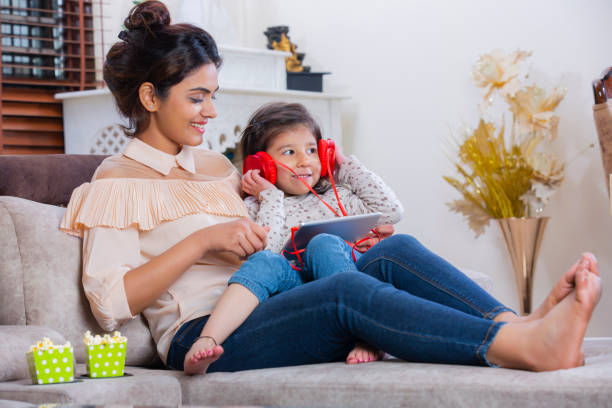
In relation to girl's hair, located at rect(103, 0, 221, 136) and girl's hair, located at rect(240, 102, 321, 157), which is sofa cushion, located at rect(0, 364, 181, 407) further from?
girl's hair, located at rect(240, 102, 321, 157)

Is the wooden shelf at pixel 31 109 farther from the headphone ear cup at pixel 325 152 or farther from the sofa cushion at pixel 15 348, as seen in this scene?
the sofa cushion at pixel 15 348

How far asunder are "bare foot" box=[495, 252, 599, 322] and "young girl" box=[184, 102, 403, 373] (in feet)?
1.22

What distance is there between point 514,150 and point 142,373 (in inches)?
67.7

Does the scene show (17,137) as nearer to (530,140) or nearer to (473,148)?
(473,148)

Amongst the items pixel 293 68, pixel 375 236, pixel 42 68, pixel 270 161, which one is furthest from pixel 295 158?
pixel 293 68

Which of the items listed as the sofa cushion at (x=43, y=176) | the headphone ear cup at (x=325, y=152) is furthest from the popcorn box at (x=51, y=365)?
the headphone ear cup at (x=325, y=152)

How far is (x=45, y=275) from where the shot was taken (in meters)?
1.56

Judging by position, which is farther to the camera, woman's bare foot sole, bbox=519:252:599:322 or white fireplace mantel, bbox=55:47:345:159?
white fireplace mantel, bbox=55:47:345:159

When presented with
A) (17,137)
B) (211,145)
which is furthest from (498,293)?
(17,137)

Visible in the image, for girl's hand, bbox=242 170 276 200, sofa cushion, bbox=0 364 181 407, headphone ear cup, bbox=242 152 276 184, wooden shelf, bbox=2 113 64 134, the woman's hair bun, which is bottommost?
sofa cushion, bbox=0 364 181 407

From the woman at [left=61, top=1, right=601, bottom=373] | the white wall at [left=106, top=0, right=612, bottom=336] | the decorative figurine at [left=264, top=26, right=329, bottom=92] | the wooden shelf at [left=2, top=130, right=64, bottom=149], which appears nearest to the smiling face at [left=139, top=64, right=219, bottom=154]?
the woman at [left=61, top=1, right=601, bottom=373]

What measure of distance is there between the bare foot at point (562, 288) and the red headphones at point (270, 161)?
0.77 m

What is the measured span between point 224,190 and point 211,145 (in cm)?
108

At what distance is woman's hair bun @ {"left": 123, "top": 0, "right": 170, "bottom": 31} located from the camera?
173 centimetres
